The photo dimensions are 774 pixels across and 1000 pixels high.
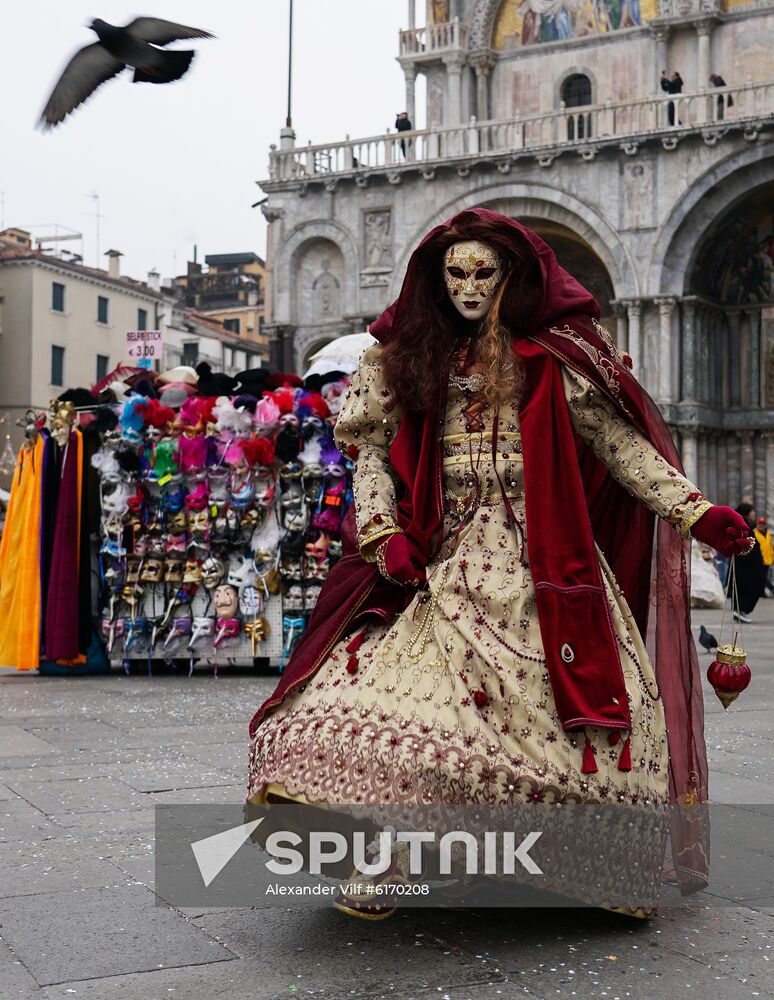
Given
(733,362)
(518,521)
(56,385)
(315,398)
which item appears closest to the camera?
(518,521)

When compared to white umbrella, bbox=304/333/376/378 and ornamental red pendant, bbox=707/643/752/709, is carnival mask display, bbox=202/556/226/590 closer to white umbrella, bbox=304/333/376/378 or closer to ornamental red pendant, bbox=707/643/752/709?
white umbrella, bbox=304/333/376/378

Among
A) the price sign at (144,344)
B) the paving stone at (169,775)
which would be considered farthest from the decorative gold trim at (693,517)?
the price sign at (144,344)

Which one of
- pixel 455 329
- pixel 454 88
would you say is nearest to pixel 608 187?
pixel 454 88

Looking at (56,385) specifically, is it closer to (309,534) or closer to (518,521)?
(309,534)

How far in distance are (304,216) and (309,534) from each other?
69.3ft

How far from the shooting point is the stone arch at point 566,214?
26875 millimetres

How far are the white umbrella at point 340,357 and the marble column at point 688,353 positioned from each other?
16.9 metres

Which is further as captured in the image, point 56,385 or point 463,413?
point 56,385

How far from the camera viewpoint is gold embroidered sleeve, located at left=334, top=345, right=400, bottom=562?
12.6 ft

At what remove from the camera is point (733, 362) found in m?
28.9

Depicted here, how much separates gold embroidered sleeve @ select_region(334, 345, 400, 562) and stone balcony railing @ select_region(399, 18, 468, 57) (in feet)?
91.5

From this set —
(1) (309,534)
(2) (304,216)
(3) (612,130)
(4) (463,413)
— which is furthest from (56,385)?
(4) (463,413)

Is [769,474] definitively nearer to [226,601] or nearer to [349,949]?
[226,601]

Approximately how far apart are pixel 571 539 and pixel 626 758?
582 mm
